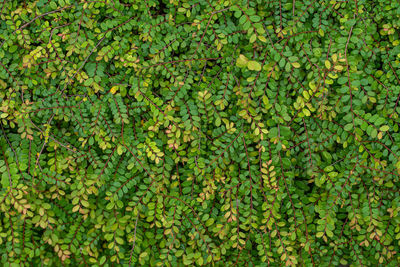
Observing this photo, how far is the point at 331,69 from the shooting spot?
1783 mm

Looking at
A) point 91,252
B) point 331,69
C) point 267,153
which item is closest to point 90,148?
point 91,252

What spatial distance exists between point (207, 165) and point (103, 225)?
68 centimetres

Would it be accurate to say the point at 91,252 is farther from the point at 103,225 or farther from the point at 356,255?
the point at 356,255

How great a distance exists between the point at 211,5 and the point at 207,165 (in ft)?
2.81

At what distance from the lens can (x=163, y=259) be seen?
1.93 metres

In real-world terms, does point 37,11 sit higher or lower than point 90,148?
higher

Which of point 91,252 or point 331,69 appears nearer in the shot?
point 331,69

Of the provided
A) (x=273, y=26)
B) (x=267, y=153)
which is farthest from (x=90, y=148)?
(x=273, y=26)

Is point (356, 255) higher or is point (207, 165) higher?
Answer: point (207, 165)

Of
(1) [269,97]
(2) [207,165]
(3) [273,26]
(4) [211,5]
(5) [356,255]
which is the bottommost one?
(5) [356,255]

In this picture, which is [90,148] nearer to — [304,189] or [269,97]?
[269,97]

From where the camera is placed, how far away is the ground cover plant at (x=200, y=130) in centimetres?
181

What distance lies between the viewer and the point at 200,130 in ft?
6.11

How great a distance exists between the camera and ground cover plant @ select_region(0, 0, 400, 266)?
181 cm
